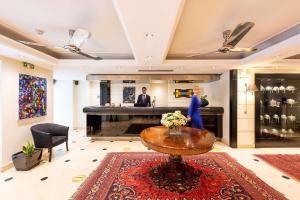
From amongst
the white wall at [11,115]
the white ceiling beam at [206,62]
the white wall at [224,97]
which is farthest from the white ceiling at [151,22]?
the white wall at [224,97]

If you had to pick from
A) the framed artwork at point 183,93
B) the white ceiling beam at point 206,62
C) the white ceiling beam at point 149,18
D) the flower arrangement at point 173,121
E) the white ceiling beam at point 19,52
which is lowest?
the flower arrangement at point 173,121

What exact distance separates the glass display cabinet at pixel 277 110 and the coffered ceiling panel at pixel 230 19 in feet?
7.47

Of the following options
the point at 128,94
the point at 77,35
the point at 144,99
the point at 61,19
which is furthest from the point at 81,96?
the point at 61,19

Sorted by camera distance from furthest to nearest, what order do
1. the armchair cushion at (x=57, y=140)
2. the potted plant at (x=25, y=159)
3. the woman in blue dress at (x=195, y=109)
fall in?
the woman in blue dress at (x=195, y=109), the armchair cushion at (x=57, y=140), the potted plant at (x=25, y=159)

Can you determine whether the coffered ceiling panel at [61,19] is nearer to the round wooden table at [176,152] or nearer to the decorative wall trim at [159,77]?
the round wooden table at [176,152]

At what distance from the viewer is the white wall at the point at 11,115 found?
337 centimetres

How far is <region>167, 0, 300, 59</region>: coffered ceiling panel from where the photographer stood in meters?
2.05

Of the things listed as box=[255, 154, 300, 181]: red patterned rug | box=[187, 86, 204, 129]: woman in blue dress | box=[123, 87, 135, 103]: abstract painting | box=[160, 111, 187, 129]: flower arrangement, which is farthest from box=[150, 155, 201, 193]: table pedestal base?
box=[123, 87, 135, 103]: abstract painting

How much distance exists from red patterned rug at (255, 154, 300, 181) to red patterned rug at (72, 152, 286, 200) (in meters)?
0.86

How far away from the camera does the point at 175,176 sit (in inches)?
111

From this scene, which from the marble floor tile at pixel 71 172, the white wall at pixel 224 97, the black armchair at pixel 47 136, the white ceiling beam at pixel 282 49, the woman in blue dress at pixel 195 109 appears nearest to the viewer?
the marble floor tile at pixel 71 172

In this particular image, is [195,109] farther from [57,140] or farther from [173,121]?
[57,140]

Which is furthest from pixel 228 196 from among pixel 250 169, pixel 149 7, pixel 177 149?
pixel 149 7

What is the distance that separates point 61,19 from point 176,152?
2663 mm
